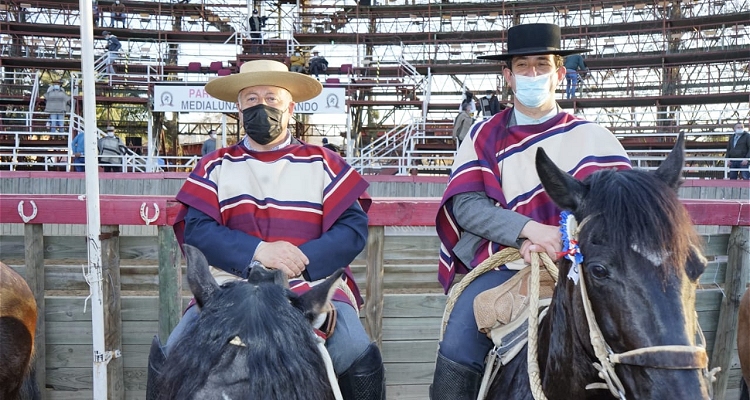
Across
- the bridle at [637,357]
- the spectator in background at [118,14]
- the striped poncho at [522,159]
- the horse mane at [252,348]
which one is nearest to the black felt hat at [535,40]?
the striped poncho at [522,159]

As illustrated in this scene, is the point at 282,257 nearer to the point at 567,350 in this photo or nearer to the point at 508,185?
the point at 508,185

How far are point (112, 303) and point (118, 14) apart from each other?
31929 millimetres

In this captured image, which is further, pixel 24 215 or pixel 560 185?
pixel 24 215

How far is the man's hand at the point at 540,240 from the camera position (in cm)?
230

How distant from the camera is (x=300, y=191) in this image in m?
3.16

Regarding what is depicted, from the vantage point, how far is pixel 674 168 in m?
2.05

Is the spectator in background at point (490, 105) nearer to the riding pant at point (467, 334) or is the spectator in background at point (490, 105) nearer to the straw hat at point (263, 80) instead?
the straw hat at point (263, 80)

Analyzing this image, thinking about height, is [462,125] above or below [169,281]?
above

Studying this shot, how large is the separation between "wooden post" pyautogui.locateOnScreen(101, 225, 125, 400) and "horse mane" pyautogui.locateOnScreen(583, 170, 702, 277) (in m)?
3.02

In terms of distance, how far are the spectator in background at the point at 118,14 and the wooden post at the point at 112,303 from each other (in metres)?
30.8

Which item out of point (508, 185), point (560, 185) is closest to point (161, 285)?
point (508, 185)

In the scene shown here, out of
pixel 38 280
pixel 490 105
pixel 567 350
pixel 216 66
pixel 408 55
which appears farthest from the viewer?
pixel 408 55

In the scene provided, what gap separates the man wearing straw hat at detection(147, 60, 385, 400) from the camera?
290cm

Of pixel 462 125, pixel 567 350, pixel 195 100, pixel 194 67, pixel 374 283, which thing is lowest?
pixel 374 283
